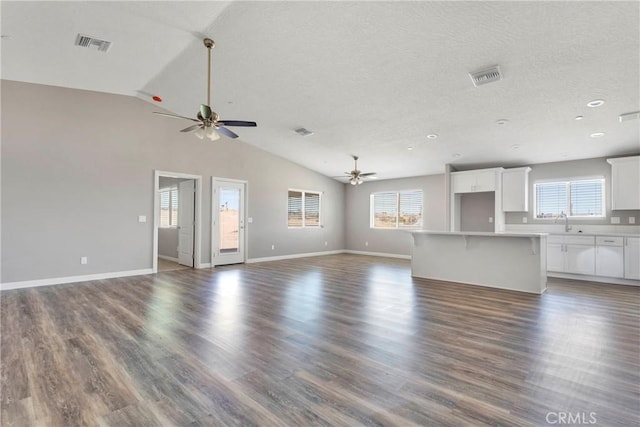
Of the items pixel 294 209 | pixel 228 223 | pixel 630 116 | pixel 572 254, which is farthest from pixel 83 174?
pixel 572 254

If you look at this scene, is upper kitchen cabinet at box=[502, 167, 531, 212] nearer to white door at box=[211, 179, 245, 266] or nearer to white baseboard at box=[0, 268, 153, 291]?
white door at box=[211, 179, 245, 266]

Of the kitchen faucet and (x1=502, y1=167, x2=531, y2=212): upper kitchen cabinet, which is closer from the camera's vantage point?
the kitchen faucet

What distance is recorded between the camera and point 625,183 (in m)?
5.89

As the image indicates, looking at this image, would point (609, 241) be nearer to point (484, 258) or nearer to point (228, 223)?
point (484, 258)

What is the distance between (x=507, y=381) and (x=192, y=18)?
4721 mm

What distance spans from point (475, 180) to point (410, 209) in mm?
2351

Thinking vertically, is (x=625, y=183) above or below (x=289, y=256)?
above

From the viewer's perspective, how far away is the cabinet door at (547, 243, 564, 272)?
6271 mm

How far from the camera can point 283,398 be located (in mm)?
2014

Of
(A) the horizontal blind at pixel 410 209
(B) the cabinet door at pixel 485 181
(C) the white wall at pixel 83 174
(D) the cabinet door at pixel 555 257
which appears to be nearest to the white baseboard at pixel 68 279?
(C) the white wall at pixel 83 174

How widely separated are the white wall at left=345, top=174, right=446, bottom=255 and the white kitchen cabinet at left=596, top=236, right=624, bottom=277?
11.3 ft

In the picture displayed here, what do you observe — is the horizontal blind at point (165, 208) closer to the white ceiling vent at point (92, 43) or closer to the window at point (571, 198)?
the white ceiling vent at point (92, 43)

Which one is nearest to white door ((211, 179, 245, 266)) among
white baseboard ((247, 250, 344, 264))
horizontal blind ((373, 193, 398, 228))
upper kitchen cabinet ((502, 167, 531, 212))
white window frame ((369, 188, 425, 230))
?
white baseboard ((247, 250, 344, 264))

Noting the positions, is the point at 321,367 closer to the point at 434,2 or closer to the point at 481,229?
the point at 434,2
